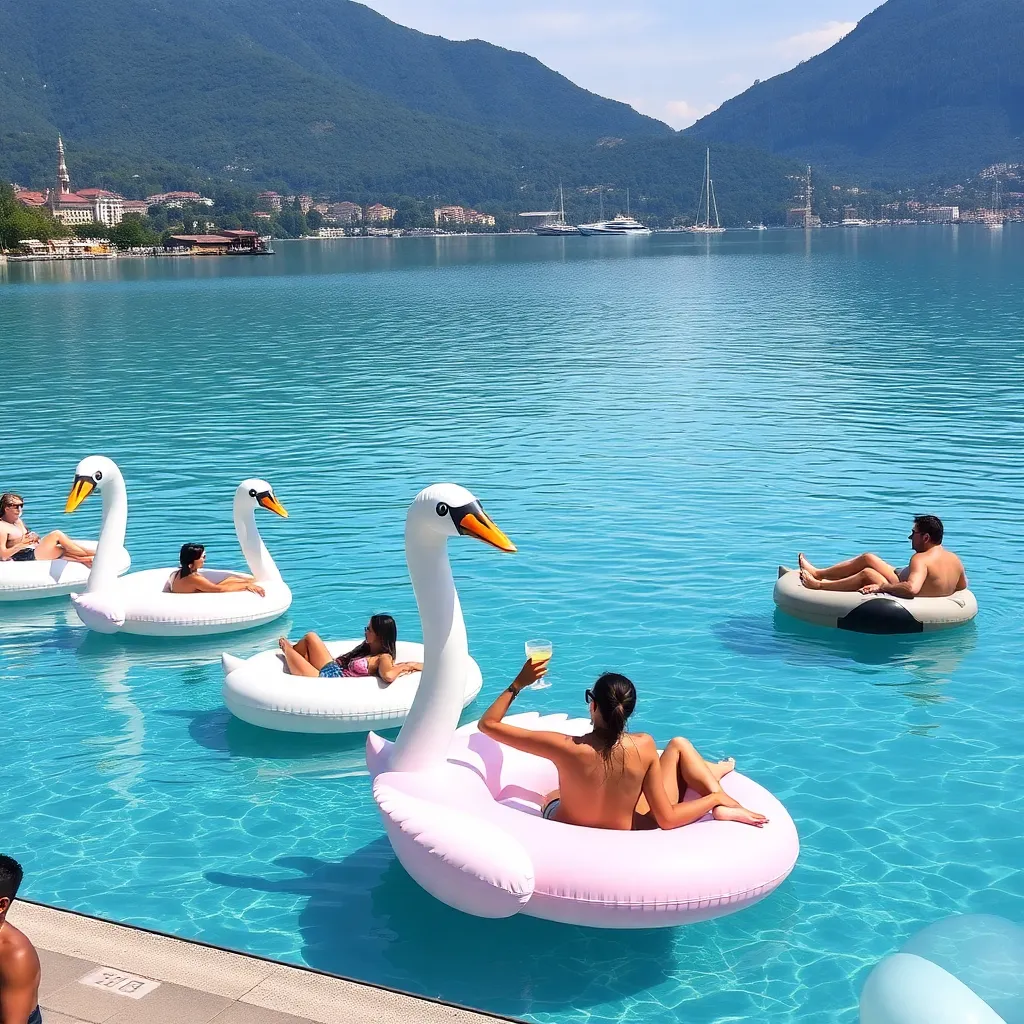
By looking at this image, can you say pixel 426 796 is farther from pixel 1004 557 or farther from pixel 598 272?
pixel 598 272

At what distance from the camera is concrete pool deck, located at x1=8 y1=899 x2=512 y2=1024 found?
16.5ft

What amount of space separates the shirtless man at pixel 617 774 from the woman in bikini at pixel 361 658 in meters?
2.55

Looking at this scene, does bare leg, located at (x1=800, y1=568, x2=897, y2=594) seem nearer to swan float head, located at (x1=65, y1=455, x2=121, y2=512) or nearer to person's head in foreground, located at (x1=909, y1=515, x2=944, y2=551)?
person's head in foreground, located at (x1=909, y1=515, x2=944, y2=551)

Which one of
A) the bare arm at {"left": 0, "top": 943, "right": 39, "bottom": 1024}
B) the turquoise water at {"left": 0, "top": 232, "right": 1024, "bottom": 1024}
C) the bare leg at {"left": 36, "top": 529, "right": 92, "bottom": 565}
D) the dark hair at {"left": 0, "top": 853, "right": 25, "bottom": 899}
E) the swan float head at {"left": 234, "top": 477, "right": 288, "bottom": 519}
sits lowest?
the turquoise water at {"left": 0, "top": 232, "right": 1024, "bottom": 1024}

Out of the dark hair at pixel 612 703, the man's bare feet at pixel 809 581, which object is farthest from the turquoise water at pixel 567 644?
the dark hair at pixel 612 703

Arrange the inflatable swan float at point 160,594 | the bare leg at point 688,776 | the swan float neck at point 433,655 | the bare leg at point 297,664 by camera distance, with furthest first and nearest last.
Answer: the inflatable swan float at point 160,594
the bare leg at point 297,664
the swan float neck at point 433,655
the bare leg at point 688,776

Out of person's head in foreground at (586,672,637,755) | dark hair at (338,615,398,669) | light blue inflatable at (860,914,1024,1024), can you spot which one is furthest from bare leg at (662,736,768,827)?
dark hair at (338,615,398,669)

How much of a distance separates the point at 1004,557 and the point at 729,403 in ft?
37.4

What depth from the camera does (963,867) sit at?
7.32 m

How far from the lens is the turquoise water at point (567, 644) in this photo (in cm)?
666

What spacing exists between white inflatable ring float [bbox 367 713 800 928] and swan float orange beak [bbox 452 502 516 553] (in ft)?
4.39

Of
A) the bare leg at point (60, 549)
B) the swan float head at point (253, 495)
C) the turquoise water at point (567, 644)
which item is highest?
the swan float head at point (253, 495)

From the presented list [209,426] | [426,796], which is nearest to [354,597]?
[426,796]

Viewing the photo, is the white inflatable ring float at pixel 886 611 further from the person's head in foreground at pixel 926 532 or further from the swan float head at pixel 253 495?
the swan float head at pixel 253 495
